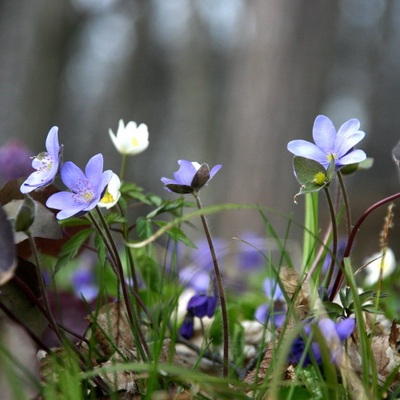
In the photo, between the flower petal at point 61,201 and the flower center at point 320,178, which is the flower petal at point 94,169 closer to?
the flower petal at point 61,201

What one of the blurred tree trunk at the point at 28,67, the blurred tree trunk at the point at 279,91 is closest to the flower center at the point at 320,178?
the blurred tree trunk at the point at 279,91

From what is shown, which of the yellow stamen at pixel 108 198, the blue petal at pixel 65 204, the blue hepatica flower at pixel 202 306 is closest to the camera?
the blue petal at pixel 65 204

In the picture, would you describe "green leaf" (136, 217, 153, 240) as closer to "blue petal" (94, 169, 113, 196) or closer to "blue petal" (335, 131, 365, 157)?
"blue petal" (94, 169, 113, 196)

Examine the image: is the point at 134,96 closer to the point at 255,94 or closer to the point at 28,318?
the point at 255,94

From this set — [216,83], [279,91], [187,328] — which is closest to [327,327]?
[187,328]

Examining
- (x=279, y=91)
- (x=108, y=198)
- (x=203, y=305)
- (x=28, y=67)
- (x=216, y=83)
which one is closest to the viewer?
(x=108, y=198)

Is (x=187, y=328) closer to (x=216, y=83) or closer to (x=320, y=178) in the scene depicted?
(x=320, y=178)
